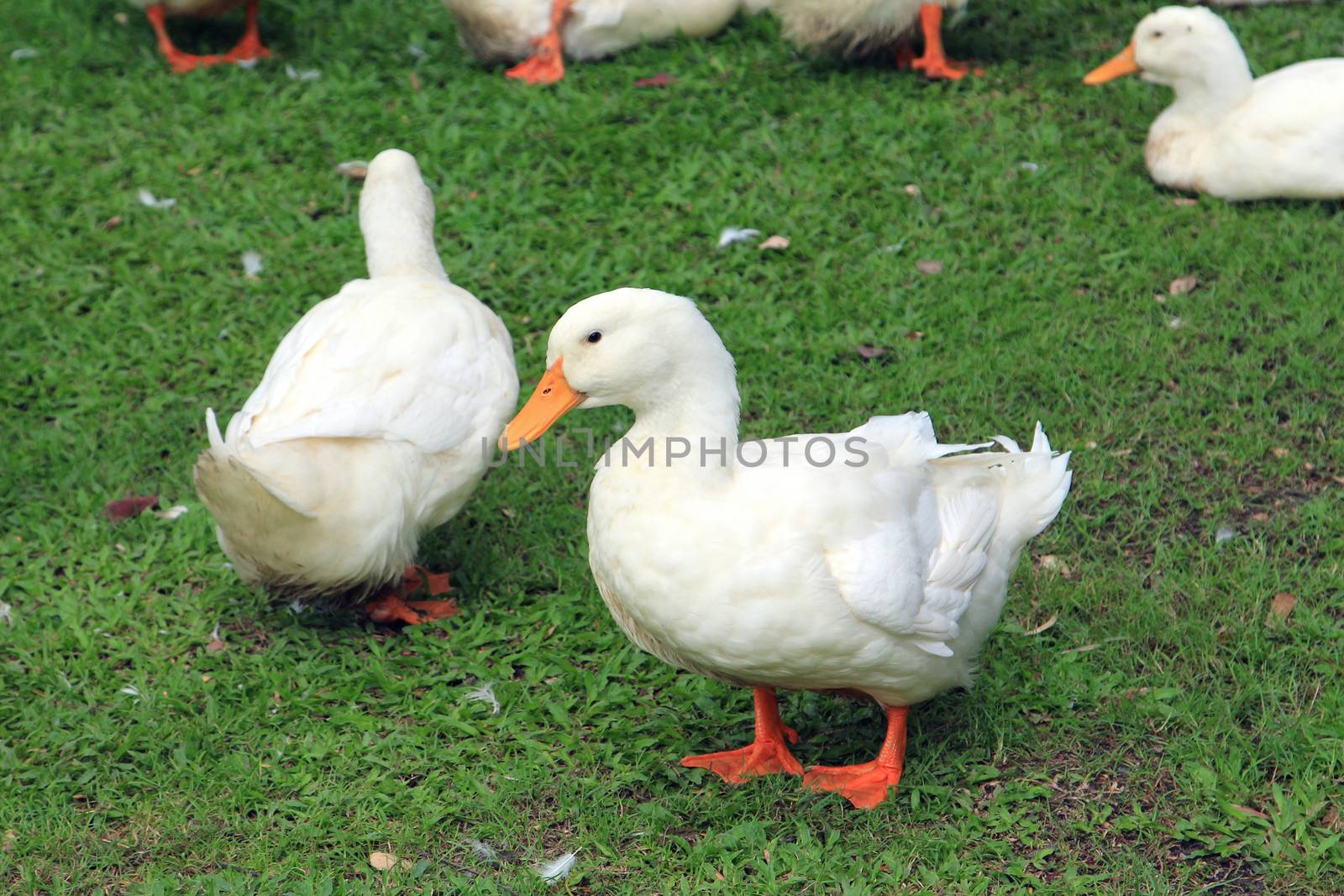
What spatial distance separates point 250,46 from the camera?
7586 millimetres

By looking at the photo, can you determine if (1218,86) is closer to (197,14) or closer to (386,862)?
(386,862)

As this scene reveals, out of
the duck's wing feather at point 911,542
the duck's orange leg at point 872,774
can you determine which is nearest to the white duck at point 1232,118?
the duck's wing feather at point 911,542

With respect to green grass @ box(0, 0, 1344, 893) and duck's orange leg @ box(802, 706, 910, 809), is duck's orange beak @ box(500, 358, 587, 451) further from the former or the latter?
duck's orange leg @ box(802, 706, 910, 809)

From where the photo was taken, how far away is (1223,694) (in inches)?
147

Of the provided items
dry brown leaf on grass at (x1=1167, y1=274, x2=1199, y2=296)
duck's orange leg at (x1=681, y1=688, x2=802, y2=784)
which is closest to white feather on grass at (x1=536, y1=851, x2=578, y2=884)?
duck's orange leg at (x1=681, y1=688, x2=802, y2=784)

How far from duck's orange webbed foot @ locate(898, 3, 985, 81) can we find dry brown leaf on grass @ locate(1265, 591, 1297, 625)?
3705mm

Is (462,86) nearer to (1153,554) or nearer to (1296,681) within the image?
(1153,554)

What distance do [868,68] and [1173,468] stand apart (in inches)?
130

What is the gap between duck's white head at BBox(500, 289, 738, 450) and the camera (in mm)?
3182

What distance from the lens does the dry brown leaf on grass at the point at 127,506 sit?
4.74 meters

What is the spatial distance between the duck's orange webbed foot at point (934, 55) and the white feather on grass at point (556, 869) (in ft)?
15.9

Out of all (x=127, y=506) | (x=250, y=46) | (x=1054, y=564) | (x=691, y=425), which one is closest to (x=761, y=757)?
(x=691, y=425)

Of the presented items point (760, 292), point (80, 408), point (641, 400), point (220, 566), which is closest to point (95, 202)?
point (80, 408)

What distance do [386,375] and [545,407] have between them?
3.23 ft
